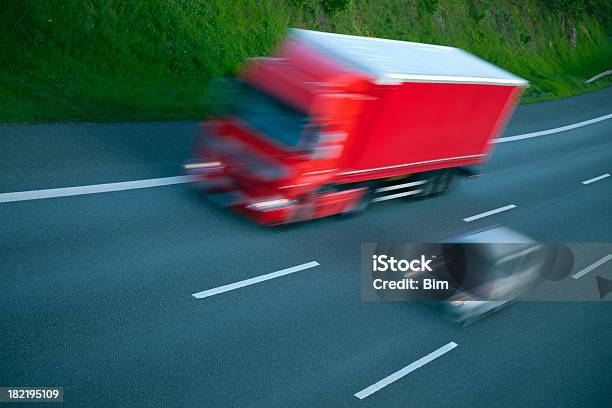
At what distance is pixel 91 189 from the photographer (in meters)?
12.9

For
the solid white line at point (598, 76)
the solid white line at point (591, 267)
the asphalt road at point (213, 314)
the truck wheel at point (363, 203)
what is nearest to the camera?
the asphalt road at point (213, 314)

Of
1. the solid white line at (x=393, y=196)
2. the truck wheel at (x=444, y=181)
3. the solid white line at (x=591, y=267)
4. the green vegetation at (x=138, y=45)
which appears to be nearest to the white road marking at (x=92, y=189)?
the solid white line at (x=393, y=196)

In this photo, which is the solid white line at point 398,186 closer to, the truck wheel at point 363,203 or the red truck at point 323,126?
the red truck at point 323,126

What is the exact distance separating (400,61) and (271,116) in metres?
3.35

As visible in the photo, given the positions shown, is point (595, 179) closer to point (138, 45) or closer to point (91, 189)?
point (138, 45)

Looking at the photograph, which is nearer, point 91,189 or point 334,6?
point 91,189

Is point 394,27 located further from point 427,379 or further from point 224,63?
point 427,379

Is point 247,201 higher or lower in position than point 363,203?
higher

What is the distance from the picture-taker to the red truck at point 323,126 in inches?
489

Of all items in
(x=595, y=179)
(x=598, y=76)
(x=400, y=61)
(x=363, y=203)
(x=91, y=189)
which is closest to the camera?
(x=91, y=189)

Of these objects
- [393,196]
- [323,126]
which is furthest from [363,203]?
[323,126]

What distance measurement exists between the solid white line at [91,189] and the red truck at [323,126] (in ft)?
3.19

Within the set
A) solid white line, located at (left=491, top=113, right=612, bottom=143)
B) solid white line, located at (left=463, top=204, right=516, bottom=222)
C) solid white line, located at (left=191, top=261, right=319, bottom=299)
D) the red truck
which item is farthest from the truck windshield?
solid white line, located at (left=491, top=113, right=612, bottom=143)

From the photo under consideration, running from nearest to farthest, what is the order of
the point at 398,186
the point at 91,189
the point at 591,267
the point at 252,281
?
the point at 252,281, the point at 91,189, the point at 591,267, the point at 398,186
